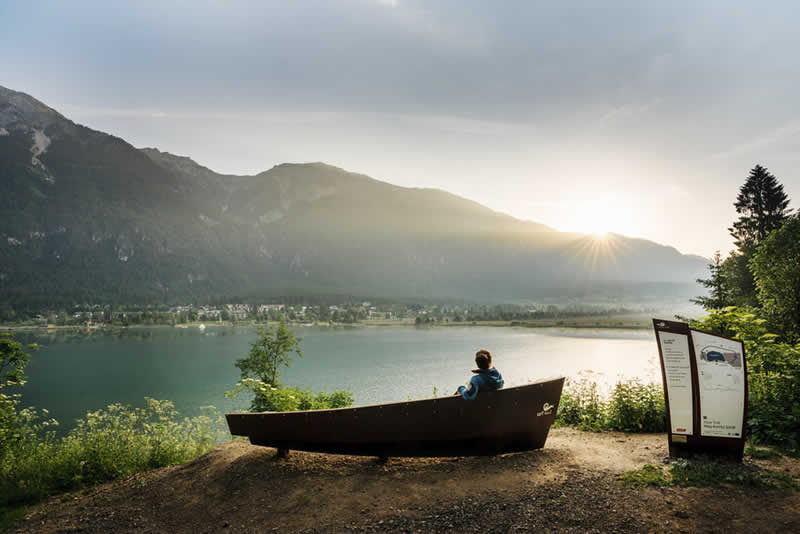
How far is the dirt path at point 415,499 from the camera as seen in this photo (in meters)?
4.89

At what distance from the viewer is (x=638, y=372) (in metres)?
48.0

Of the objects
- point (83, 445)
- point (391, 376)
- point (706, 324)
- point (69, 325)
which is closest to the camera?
point (83, 445)

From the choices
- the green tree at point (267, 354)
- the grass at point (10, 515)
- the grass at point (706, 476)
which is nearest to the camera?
the grass at point (706, 476)

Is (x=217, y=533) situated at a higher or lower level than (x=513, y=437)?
lower

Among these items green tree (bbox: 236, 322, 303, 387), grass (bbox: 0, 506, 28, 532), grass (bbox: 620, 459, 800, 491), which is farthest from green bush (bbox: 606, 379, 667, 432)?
grass (bbox: 0, 506, 28, 532)

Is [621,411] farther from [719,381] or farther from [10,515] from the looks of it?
[10,515]

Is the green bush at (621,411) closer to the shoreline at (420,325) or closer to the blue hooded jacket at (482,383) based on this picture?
the blue hooded jacket at (482,383)

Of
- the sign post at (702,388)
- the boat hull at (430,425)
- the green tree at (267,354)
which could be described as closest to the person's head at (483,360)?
the boat hull at (430,425)

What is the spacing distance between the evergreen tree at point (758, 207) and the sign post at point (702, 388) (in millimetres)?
35542

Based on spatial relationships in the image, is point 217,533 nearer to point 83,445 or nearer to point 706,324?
point 83,445

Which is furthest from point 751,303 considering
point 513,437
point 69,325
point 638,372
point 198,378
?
point 69,325

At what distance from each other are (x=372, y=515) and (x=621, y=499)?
3258mm

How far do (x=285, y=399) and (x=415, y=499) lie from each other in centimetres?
540

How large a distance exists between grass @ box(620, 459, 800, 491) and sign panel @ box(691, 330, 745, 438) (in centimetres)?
64
